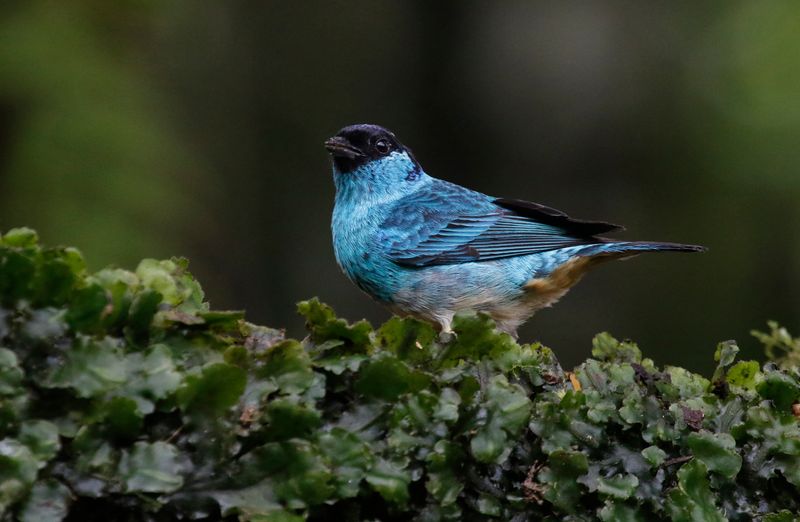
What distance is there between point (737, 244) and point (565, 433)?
7.71m

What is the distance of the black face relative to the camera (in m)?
4.86

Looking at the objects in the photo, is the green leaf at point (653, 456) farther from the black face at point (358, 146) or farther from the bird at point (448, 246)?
the black face at point (358, 146)

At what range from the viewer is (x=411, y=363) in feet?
8.43

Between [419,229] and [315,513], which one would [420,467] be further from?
[419,229]

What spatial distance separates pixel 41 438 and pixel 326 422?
24.1 inches

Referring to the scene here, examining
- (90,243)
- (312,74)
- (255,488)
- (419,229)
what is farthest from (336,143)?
(312,74)

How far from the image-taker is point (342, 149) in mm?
4824

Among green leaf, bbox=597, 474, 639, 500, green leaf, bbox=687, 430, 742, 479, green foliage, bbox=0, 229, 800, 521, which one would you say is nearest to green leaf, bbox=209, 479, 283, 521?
green foliage, bbox=0, 229, 800, 521

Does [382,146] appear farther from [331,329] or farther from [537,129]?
[537,129]

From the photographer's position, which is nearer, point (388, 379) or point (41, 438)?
point (41, 438)

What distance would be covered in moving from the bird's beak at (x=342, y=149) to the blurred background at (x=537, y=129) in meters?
2.40

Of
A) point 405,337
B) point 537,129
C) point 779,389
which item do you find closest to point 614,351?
point 779,389

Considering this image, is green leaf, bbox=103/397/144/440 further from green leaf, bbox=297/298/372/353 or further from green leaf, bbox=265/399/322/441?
green leaf, bbox=297/298/372/353

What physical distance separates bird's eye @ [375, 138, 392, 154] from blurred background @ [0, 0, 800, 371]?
2.41 metres
